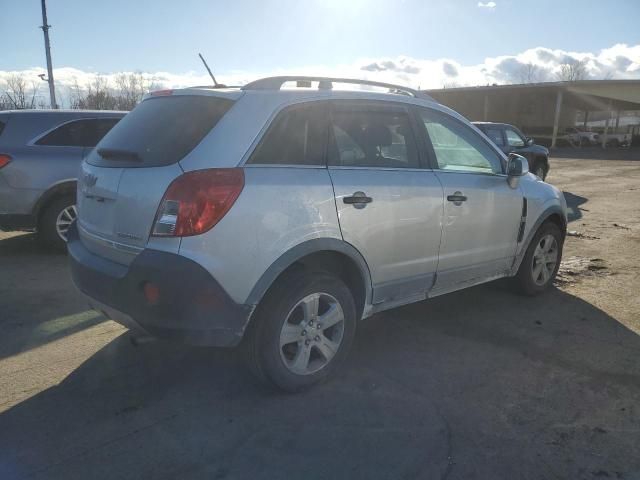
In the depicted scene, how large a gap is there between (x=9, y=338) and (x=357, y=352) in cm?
255

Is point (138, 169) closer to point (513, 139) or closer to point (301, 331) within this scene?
point (301, 331)

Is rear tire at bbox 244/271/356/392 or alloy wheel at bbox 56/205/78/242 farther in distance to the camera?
alloy wheel at bbox 56/205/78/242

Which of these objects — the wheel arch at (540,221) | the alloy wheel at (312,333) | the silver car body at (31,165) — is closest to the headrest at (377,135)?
the alloy wheel at (312,333)

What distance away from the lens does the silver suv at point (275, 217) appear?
276 centimetres

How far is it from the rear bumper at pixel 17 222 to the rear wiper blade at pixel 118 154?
10.7 ft

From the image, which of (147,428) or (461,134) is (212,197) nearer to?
(147,428)

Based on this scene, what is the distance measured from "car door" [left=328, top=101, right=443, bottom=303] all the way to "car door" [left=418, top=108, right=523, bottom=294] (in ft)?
0.50

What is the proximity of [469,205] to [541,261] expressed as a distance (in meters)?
1.50

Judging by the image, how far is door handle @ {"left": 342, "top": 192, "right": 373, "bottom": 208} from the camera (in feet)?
10.6

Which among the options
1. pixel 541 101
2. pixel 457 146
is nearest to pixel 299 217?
pixel 457 146


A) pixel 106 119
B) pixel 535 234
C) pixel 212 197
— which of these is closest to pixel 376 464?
pixel 212 197

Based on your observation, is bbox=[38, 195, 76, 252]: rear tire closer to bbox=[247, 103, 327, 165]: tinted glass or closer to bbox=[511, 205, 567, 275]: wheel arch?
bbox=[247, 103, 327, 165]: tinted glass

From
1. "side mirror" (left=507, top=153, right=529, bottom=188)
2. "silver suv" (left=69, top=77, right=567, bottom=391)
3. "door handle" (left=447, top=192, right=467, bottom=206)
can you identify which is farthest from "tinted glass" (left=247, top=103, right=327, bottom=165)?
"side mirror" (left=507, top=153, right=529, bottom=188)

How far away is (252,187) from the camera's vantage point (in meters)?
2.84
